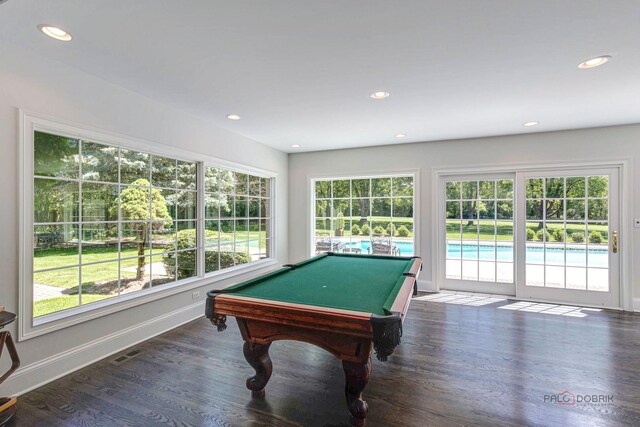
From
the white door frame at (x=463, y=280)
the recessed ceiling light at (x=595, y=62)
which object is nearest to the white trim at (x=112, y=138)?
the white door frame at (x=463, y=280)

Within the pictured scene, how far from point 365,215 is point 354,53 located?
11.5 ft

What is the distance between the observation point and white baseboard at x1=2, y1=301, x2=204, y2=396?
220cm

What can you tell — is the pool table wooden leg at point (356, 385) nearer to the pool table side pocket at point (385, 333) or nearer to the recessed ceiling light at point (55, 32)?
the pool table side pocket at point (385, 333)

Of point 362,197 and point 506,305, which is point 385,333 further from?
point 362,197

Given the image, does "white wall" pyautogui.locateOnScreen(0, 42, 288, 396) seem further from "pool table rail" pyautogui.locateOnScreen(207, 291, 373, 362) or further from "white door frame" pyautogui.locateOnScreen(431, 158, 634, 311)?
"white door frame" pyautogui.locateOnScreen(431, 158, 634, 311)

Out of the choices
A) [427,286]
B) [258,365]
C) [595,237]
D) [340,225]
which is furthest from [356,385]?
[595,237]

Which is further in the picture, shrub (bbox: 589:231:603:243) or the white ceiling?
shrub (bbox: 589:231:603:243)

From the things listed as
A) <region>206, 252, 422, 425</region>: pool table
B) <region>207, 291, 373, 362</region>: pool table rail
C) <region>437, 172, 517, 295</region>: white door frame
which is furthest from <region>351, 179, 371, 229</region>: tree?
<region>207, 291, 373, 362</region>: pool table rail

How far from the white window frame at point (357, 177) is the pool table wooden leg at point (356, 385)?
3438 millimetres

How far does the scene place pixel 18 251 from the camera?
2186 mm

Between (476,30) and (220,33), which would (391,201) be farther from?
(220,33)

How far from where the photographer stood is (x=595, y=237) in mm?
4168

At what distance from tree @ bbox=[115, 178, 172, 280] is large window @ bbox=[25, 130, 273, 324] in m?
0.01

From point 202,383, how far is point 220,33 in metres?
2.50
